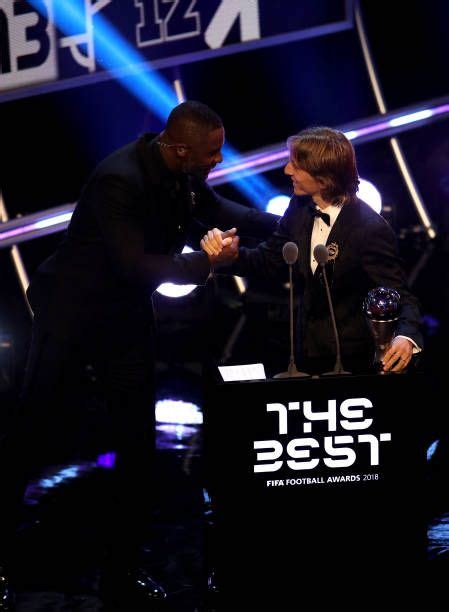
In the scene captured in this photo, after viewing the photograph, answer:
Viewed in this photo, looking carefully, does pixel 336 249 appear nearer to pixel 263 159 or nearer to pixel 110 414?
pixel 110 414

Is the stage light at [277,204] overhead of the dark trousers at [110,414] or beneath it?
overhead

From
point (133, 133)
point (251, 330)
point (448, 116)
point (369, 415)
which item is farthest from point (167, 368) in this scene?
point (369, 415)

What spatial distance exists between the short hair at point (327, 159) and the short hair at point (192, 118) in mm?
A: 381

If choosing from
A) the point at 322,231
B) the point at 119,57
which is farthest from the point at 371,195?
the point at 322,231

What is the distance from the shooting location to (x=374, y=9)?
721 centimetres

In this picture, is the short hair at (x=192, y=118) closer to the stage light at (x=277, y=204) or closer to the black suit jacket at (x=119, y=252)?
the black suit jacket at (x=119, y=252)

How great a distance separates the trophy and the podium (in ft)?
0.68

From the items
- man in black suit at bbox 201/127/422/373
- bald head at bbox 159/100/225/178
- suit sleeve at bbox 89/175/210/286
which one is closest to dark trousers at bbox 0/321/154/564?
suit sleeve at bbox 89/175/210/286

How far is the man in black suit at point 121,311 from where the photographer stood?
326 centimetres

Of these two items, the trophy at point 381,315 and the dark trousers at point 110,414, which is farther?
the dark trousers at point 110,414

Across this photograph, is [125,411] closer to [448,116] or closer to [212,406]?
[212,406]

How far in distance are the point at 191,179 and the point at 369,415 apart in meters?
1.22

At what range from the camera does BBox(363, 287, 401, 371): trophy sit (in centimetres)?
321

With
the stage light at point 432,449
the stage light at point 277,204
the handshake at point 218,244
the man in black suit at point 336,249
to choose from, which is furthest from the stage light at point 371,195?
the handshake at point 218,244
